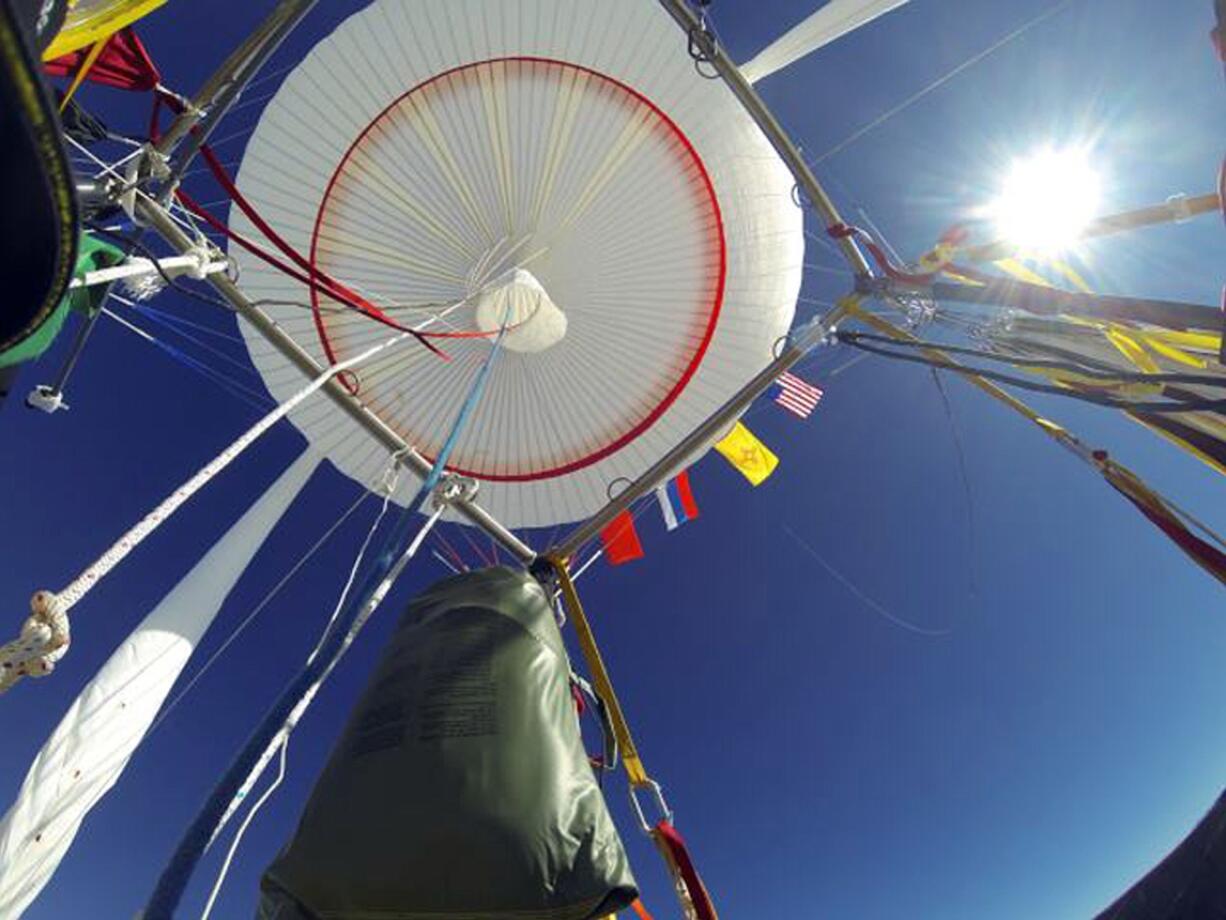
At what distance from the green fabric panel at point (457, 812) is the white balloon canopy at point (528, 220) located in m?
5.24

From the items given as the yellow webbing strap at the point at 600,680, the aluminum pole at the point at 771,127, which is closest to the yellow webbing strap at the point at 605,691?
the yellow webbing strap at the point at 600,680

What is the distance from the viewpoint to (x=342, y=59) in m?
7.42

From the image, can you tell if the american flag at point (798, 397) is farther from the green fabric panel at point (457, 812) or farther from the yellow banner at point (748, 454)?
the green fabric panel at point (457, 812)

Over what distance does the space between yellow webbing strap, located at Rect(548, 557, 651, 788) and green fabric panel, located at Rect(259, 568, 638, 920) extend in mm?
2367

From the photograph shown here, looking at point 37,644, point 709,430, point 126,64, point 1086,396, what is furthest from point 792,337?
point 126,64

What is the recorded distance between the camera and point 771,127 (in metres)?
4.89

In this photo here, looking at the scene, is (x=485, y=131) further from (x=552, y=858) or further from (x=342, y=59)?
(x=552, y=858)

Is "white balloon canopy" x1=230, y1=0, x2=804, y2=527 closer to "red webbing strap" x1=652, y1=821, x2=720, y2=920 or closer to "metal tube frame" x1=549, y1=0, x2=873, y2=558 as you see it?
"metal tube frame" x1=549, y1=0, x2=873, y2=558

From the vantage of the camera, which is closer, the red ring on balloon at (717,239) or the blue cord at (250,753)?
the blue cord at (250,753)

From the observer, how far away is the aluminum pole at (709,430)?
4.81 m

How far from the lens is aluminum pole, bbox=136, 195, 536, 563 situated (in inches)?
155

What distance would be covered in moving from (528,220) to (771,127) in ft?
13.0

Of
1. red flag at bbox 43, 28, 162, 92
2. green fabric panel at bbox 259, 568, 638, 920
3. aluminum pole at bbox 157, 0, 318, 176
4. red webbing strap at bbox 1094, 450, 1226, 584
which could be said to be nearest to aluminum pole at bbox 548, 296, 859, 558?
red webbing strap at bbox 1094, 450, 1226, 584

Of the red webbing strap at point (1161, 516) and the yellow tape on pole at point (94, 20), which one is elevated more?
the yellow tape on pole at point (94, 20)
